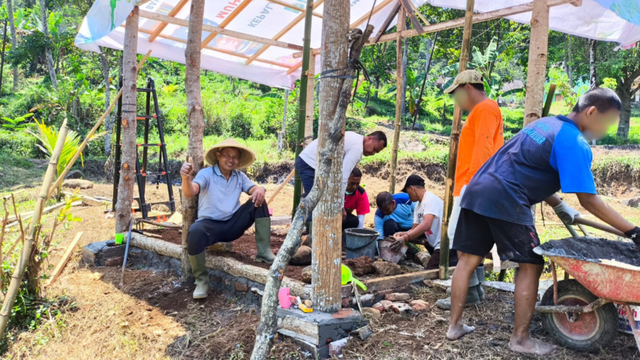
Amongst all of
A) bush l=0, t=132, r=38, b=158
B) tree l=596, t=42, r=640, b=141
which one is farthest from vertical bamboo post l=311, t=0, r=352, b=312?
tree l=596, t=42, r=640, b=141

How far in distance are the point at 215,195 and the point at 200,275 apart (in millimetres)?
743

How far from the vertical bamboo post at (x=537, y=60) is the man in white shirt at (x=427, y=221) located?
1202mm

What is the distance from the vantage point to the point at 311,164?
4.80 m

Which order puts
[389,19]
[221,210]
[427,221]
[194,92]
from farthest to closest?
1. [389,19]
2. [427,221]
3. [221,210]
4. [194,92]

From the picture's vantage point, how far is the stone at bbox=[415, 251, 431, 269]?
15.7 ft

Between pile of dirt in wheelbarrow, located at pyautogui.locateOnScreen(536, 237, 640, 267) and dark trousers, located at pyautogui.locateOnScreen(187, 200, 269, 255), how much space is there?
2.59 metres

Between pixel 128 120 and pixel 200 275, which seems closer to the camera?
pixel 200 275

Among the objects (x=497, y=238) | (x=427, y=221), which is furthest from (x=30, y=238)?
(x=427, y=221)

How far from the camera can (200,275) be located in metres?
4.32

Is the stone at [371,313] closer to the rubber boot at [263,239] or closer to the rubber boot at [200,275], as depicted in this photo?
the rubber boot at [263,239]

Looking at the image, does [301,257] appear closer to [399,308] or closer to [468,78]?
[399,308]

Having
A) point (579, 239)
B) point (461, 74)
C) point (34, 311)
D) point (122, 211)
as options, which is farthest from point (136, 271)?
point (579, 239)

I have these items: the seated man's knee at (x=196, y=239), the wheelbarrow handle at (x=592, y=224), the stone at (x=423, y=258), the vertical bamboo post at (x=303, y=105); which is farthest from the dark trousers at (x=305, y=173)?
the wheelbarrow handle at (x=592, y=224)

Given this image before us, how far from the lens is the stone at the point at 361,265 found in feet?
13.7
